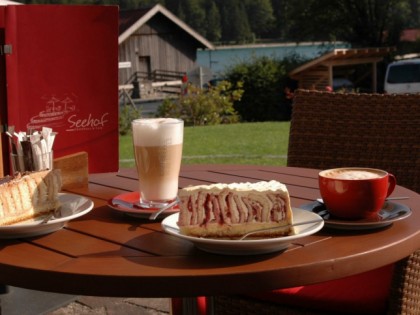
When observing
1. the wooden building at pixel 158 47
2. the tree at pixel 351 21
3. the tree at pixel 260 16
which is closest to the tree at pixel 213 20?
the tree at pixel 260 16

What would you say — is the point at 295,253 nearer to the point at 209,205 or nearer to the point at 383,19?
the point at 209,205

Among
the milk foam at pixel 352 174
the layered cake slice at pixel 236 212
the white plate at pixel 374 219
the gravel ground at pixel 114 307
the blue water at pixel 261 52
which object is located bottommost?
the gravel ground at pixel 114 307

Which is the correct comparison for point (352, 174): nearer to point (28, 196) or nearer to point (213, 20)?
point (28, 196)

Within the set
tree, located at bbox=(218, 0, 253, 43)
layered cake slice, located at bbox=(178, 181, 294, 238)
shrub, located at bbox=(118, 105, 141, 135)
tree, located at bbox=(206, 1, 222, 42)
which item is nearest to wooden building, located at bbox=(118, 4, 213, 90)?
tree, located at bbox=(206, 1, 222, 42)

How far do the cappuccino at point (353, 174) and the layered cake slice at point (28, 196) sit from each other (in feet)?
1.97

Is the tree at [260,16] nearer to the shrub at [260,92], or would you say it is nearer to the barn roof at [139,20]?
the barn roof at [139,20]

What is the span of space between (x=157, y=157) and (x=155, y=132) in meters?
0.06

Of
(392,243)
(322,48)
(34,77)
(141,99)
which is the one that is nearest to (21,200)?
(392,243)

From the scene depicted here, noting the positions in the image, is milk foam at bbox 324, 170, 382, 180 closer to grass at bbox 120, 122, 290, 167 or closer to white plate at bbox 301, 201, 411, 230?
white plate at bbox 301, 201, 411, 230

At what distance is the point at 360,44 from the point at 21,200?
33669 mm

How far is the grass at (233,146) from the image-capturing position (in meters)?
8.15

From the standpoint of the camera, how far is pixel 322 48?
36875 mm

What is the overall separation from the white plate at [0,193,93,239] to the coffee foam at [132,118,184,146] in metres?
0.19

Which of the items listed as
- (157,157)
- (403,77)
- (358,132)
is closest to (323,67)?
(403,77)
